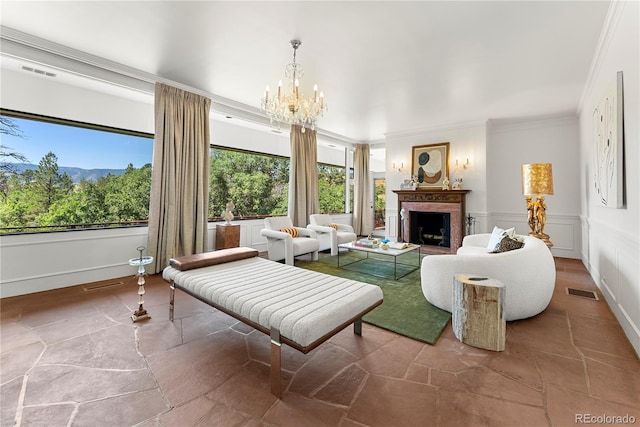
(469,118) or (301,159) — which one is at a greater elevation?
(469,118)

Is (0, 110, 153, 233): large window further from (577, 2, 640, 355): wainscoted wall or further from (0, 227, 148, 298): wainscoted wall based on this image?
(577, 2, 640, 355): wainscoted wall

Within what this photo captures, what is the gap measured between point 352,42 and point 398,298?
294 cm

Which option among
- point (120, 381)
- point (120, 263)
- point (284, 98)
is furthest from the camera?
point (120, 263)

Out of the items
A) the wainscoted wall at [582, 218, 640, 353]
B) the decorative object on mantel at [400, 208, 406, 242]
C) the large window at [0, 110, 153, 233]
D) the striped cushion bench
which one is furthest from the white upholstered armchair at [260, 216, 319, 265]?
the wainscoted wall at [582, 218, 640, 353]

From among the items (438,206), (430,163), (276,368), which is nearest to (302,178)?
(430,163)

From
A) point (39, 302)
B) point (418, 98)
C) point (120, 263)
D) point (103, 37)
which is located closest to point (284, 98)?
point (103, 37)

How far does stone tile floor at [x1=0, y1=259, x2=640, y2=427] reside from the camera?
1.49 metres

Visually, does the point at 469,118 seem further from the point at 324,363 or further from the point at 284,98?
the point at 324,363

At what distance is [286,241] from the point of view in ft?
14.6

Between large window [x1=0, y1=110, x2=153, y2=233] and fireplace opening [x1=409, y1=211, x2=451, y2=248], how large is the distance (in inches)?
221

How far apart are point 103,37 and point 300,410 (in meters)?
4.07

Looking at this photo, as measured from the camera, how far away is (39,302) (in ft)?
10.0

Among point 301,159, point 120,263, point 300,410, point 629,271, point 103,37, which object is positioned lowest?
point 300,410

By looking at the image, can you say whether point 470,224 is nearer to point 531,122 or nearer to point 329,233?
point 531,122
